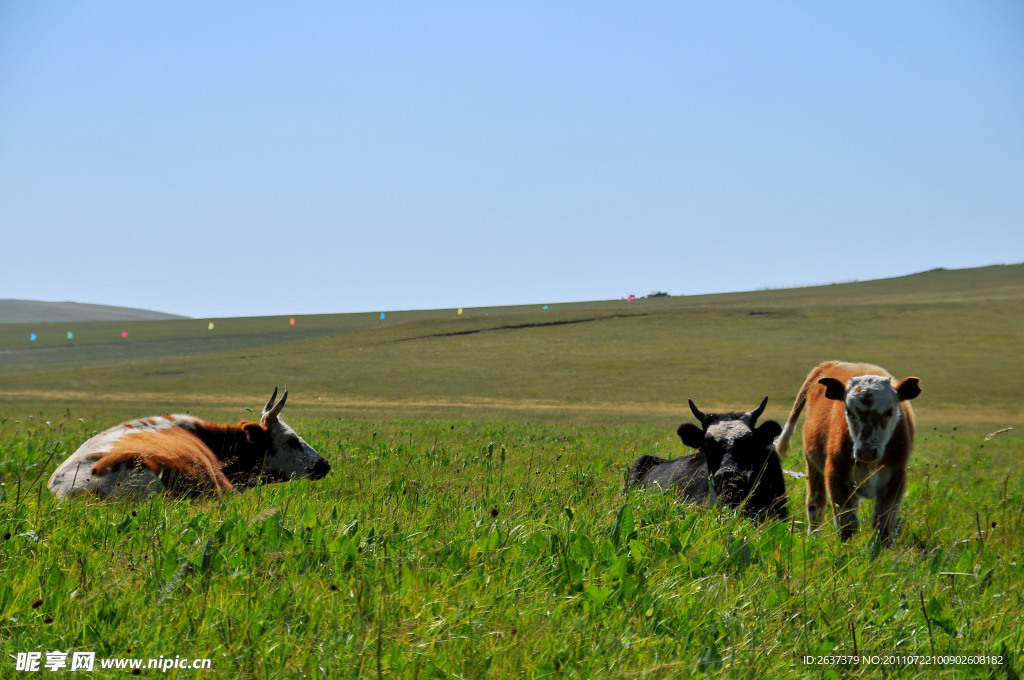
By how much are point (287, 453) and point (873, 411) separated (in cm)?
699

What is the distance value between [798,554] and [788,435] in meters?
6.09

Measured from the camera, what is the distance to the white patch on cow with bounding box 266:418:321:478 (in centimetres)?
919

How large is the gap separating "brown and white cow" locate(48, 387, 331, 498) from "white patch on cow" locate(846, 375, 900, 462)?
6.07m

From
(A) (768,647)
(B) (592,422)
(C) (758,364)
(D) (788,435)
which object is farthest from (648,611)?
(C) (758,364)

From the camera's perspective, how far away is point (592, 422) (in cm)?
2789

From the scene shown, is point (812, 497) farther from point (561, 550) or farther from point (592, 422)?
point (592, 422)

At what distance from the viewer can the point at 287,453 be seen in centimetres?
926

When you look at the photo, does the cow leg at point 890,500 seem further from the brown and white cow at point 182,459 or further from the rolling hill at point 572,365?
the rolling hill at point 572,365

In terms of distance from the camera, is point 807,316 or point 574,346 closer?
point 574,346

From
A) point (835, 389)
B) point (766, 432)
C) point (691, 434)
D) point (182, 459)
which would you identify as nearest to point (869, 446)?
point (835, 389)

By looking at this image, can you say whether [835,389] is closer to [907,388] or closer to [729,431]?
[907,388]

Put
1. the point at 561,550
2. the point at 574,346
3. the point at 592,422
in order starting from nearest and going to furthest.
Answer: the point at 561,550, the point at 592,422, the point at 574,346

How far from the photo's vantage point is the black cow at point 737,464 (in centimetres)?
712

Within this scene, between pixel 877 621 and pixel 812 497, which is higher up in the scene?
pixel 877 621
